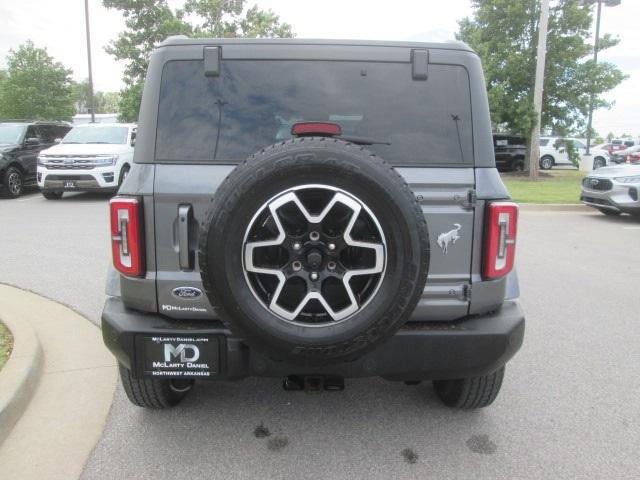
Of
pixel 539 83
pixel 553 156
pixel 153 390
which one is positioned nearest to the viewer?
pixel 153 390

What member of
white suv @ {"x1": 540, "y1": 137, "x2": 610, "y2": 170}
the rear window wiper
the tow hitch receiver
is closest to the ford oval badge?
the tow hitch receiver

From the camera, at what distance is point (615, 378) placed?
12.5 feet

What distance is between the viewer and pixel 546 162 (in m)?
28.4

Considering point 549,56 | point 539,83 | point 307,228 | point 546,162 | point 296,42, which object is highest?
point 549,56

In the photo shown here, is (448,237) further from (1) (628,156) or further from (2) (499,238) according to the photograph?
(1) (628,156)

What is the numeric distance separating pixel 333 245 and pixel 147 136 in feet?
3.69

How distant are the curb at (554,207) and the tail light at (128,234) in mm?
11409

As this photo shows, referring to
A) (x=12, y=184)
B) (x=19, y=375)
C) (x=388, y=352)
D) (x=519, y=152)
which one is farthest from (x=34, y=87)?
(x=388, y=352)

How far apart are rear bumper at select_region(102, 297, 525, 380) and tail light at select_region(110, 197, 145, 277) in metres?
0.26

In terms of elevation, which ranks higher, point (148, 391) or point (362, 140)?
point (362, 140)

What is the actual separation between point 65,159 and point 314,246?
12.1m

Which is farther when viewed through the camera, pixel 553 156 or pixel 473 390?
pixel 553 156

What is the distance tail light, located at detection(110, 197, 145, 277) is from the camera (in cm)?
258

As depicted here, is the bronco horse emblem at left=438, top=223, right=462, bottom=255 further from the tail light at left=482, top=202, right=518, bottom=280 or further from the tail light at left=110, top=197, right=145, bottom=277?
the tail light at left=110, top=197, right=145, bottom=277
